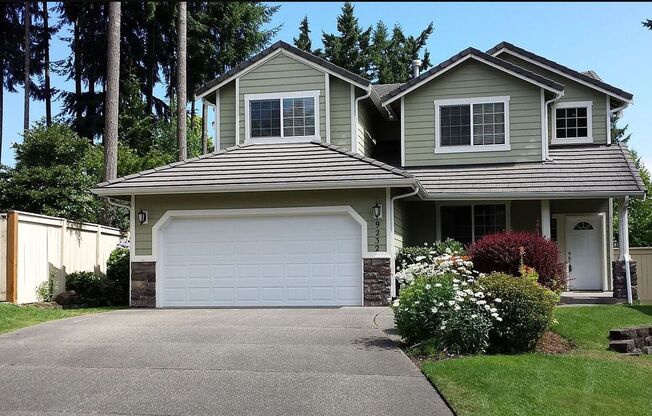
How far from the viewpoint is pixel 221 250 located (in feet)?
52.3

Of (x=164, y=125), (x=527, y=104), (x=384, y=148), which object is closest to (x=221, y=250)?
(x=384, y=148)

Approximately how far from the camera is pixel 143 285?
15977 mm

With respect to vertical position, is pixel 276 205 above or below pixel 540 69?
below

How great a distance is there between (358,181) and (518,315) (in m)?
6.23

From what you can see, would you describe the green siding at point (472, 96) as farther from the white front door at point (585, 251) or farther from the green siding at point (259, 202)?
the green siding at point (259, 202)

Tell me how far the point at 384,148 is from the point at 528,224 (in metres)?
5.68

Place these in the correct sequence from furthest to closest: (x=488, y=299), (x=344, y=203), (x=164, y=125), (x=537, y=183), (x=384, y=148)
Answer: (x=164, y=125) → (x=384, y=148) → (x=537, y=183) → (x=344, y=203) → (x=488, y=299)

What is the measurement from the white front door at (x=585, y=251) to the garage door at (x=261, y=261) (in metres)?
6.84

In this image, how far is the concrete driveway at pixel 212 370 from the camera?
7035 mm

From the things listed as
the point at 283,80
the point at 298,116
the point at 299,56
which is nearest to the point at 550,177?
the point at 298,116

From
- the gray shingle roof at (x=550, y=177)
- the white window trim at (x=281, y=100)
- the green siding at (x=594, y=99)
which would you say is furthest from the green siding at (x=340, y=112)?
the green siding at (x=594, y=99)

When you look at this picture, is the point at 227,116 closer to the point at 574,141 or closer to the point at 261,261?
the point at 261,261

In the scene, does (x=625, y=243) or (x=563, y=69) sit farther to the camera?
(x=563, y=69)

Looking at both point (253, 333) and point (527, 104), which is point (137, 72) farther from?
point (253, 333)
